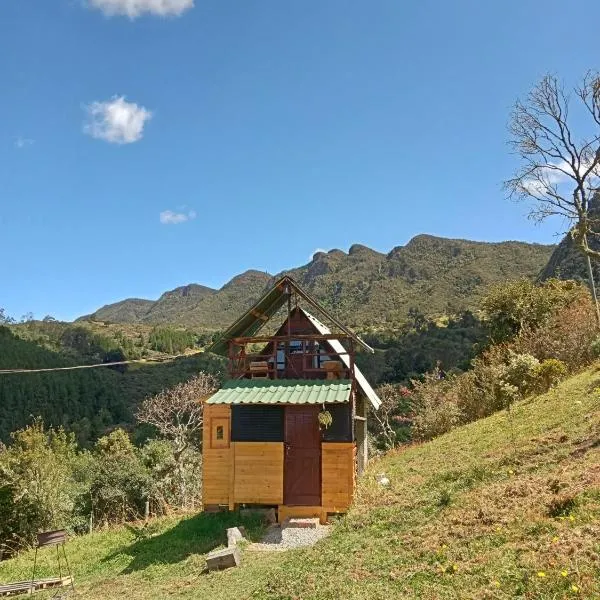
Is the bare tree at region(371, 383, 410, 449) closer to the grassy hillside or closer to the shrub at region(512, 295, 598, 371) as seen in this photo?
the shrub at region(512, 295, 598, 371)

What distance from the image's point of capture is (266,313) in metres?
18.7

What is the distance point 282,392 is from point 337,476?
2811 mm

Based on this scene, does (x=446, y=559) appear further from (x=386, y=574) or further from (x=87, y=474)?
(x=87, y=474)

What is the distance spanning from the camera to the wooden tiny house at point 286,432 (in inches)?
610

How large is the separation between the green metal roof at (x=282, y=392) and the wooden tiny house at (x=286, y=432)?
0.10 feet

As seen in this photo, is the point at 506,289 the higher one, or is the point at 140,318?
the point at 140,318

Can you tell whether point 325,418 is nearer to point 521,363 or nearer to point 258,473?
point 258,473

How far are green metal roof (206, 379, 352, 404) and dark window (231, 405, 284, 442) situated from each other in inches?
20.7

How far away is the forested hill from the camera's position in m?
88.8

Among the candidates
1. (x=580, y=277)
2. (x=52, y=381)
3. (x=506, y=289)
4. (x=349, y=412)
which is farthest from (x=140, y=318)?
(x=349, y=412)

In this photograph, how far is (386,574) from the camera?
8.65 meters

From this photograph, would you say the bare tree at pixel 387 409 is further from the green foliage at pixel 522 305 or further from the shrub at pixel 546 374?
the shrub at pixel 546 374

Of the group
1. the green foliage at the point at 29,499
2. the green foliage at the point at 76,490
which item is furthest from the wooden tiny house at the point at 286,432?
the green foliage at the point at 29,499

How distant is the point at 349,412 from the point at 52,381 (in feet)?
243
